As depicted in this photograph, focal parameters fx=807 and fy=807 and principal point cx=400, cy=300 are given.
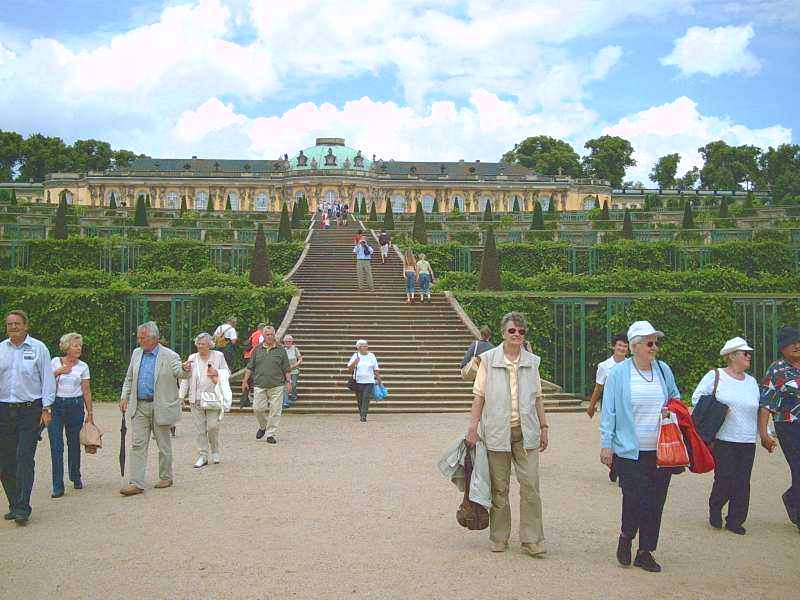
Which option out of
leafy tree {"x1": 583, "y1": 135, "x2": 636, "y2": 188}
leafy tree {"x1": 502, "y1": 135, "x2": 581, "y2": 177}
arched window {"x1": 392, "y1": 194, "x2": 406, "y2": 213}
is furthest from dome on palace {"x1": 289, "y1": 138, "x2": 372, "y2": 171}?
leafy tree {"x1": 583, "y1": 135, "x2": 636, "y2": 188}

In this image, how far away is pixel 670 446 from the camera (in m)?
5.46

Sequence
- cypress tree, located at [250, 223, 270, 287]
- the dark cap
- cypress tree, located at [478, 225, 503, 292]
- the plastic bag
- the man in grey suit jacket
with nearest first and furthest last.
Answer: the plastic bag, the dark cap, the man in grey suit jacket, cypress tree, located at [478, 225, 503, 292], cypress tree, located at [250, 223, 270, 287]

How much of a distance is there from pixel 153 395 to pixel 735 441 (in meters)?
5.42

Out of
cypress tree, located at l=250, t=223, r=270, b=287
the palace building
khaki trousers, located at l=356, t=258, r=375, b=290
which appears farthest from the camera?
the palace building

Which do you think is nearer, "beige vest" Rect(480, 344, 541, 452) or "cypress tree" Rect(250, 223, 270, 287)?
"beige vest" Rect(480, 344, 541, 452)

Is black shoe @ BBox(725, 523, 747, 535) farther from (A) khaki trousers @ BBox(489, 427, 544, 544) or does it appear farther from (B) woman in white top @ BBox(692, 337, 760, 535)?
(A) khaki trousers @ BBox(489, 427, 544, 544)

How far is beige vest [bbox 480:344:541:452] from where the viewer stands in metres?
5.71

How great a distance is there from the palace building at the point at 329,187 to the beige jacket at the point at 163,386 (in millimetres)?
79697

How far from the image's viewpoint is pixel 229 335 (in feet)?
50.2

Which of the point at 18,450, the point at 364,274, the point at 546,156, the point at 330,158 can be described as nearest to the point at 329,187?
the point at 330,158

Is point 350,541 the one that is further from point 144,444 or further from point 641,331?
point 144,444

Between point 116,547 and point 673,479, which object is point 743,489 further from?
point 116,547

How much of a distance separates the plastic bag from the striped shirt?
53 mm

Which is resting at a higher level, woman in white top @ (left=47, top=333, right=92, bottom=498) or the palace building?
the palace building
